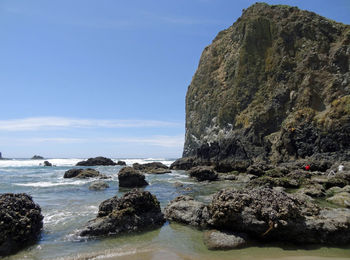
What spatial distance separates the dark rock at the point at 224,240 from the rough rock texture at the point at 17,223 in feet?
16.4

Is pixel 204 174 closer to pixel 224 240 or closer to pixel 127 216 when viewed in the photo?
pixel 127 216

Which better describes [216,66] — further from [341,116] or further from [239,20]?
[341,116]

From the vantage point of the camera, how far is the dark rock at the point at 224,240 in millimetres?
6473

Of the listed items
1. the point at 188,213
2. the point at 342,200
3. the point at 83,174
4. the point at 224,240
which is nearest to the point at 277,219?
the point at 224,240

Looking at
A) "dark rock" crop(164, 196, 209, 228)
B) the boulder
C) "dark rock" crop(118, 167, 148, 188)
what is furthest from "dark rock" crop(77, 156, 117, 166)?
the boulder

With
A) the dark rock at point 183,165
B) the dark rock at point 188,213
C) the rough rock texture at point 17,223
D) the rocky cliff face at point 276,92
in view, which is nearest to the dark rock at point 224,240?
the dark rock at point 188,213

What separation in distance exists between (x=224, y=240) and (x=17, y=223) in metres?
5.72

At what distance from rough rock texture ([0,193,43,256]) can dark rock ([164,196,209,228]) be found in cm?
438

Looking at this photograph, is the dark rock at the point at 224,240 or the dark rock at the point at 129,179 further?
the dark rock at the point at 129,179

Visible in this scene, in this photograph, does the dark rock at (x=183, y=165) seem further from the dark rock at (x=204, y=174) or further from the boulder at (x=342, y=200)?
the boulder at (x=342, y=200)

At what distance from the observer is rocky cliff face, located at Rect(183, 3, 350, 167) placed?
125 feet

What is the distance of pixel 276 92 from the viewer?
49.7m

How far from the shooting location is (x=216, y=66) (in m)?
69.3

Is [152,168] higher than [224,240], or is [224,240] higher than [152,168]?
[224,240]
